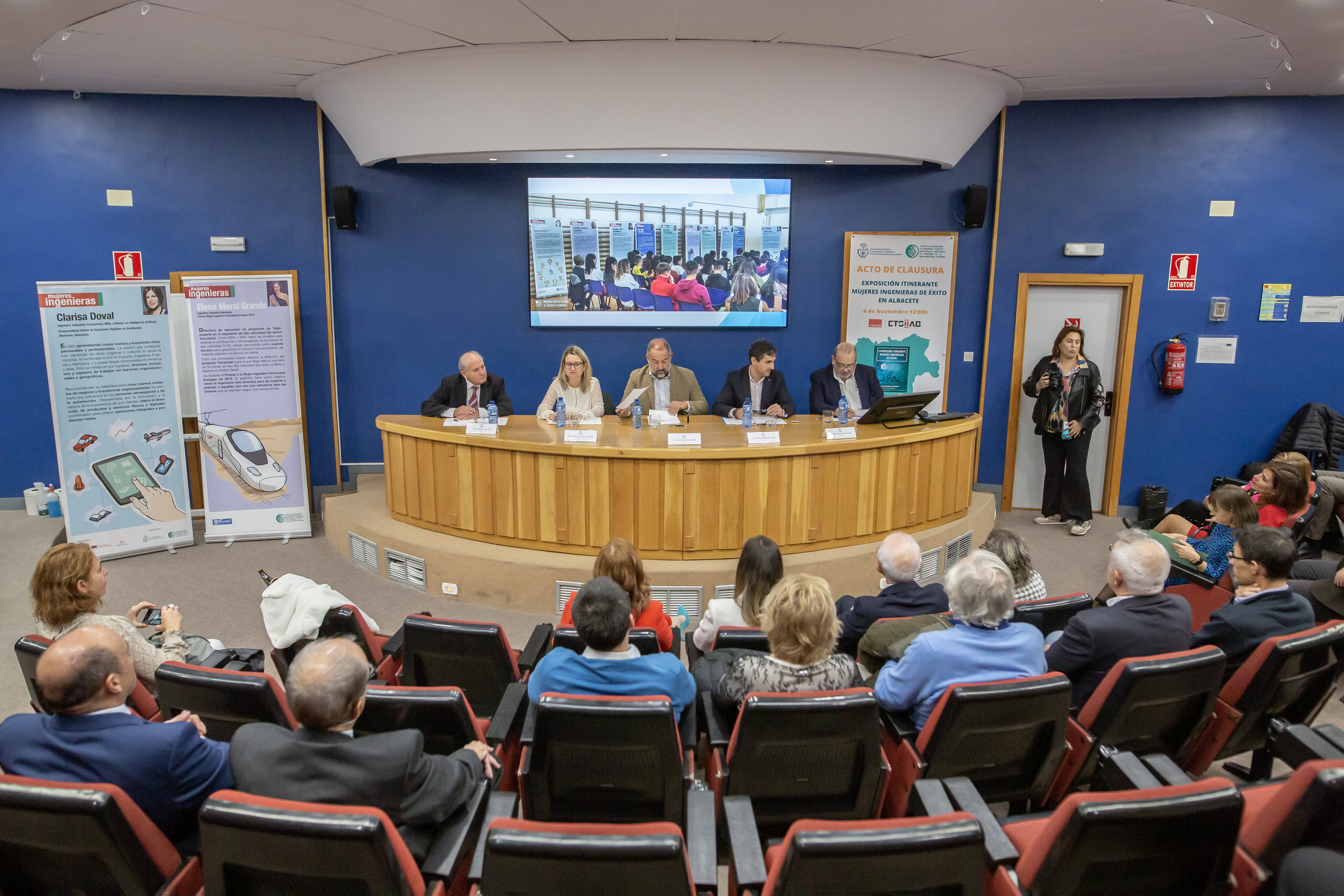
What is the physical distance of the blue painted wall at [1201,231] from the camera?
6.14 meters

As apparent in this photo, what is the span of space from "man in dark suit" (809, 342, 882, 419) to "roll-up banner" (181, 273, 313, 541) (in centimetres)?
388

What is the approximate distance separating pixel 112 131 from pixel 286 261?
5.06 ft

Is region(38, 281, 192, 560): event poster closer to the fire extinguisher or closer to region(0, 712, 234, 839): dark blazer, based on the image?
region(0, 712, 234, 839): dark blazer

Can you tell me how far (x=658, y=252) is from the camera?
6410 mm

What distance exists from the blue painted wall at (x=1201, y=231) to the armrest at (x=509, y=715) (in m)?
5.46

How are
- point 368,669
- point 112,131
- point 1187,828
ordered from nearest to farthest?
point 1187,828 → point 368,669 → point 112,131

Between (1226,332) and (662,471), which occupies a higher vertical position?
(1226,332)

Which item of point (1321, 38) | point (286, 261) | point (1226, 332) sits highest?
point (1321, 38)

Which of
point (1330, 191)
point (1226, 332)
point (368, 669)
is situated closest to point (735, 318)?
point (1226, 332)

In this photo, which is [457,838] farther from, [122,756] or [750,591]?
[750,591]

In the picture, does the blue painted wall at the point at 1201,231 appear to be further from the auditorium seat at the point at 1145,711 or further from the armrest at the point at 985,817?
the armrest at the point at 985,817

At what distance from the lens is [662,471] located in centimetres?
439

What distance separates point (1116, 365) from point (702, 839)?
6.04 metres

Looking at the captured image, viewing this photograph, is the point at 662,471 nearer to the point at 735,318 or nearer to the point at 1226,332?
the point at 735,318
